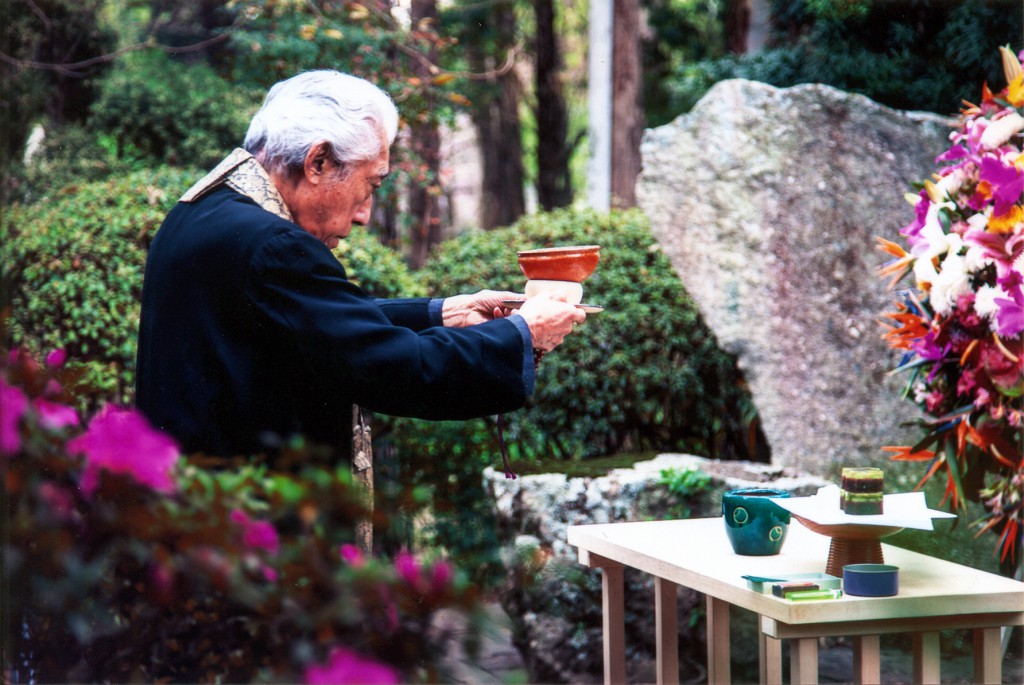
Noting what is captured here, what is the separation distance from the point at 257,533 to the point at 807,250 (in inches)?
138

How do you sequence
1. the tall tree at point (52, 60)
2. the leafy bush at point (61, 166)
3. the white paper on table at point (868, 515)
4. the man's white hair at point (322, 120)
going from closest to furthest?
the white paper on table at point (868, 515), the man's white hair at point (322, 120), the leafy bush at point (61, 166), the tall tree at point (52, 60)

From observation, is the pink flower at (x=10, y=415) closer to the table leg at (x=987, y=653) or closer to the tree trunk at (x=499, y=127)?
the table leg at (x=987, y=653)

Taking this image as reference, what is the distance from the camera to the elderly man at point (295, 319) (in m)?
1.90

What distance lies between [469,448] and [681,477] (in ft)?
3.60

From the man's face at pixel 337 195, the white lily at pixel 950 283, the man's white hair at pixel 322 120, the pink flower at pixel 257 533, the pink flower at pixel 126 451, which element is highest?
the man's white hair at pixel 322 120

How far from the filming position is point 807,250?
4.54 meters

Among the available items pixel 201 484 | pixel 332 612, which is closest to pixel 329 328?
pixel 201 484

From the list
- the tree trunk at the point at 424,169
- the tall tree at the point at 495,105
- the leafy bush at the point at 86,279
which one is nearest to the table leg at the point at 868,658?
the leafy bush at the point at 86,279

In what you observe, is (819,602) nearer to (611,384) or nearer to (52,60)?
(611,384)

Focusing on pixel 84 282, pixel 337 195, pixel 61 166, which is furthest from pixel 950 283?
pixel 61 166

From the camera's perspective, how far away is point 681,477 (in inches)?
155

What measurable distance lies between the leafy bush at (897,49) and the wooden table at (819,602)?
10.4 ft

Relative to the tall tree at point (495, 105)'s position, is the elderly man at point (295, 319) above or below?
below

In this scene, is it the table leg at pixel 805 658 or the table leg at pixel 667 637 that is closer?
the table leg at pixel 805 658
